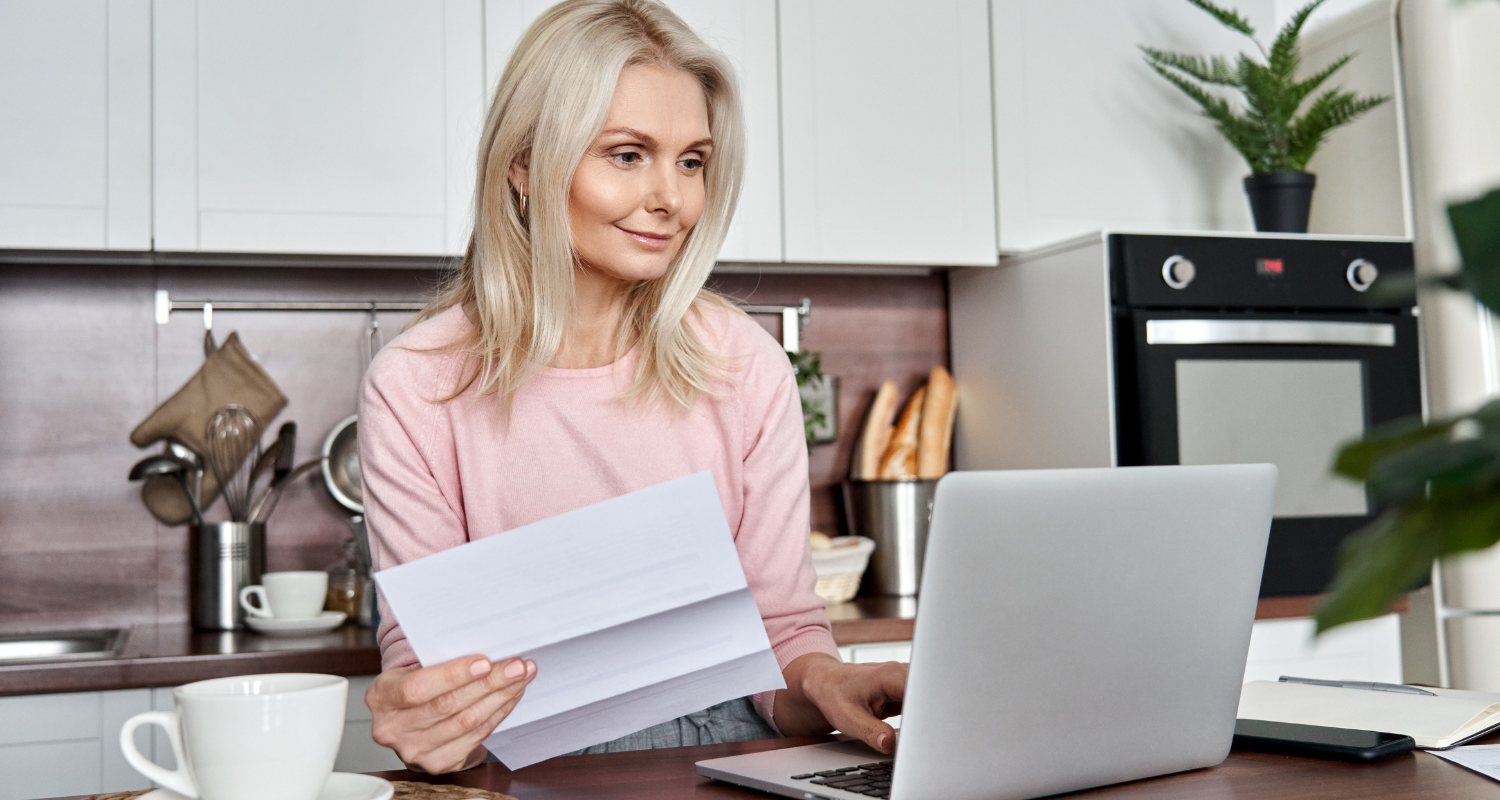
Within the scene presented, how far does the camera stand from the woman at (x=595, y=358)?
1.21m

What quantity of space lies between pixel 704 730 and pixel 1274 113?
5.47 ft

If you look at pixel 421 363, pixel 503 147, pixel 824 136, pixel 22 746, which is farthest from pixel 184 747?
pixel 824 136

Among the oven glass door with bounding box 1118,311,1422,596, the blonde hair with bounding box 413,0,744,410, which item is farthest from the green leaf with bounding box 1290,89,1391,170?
the blonde hair with bounding box 413,0,744,410

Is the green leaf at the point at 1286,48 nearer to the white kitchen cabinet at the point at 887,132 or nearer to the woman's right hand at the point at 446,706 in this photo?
the white kitchen cabinet at the point at 887,132

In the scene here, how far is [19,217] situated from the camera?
1.88 m

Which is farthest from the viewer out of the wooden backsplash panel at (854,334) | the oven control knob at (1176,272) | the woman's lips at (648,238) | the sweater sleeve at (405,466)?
the wooden backsplash panel at (854,334)

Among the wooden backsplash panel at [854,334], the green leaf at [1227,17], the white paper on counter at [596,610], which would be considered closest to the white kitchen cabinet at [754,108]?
the wooden backsplash panel at [854,334]

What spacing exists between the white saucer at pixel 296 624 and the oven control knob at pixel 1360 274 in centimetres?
183

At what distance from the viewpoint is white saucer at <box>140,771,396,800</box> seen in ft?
2.37

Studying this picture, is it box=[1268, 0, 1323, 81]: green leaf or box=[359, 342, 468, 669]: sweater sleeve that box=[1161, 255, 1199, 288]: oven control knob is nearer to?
box=[1268, 0, 1323, 81]: green leaf

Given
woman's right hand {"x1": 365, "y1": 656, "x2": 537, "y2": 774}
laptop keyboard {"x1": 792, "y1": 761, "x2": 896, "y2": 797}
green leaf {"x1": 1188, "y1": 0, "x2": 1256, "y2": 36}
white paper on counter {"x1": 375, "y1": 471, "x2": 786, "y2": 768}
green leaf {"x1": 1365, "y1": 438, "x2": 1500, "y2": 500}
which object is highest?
green leaf {"x1": 1188, "y1": 0, "x2": 1256, "y2": 36}

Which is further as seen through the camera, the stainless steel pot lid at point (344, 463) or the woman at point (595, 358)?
the stainless steel pot lid at point (344, 463)

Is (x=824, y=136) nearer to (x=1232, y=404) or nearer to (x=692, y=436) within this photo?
(x=1232, y=404)

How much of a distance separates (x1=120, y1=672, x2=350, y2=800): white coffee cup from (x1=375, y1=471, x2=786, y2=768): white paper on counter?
0.08 meters
